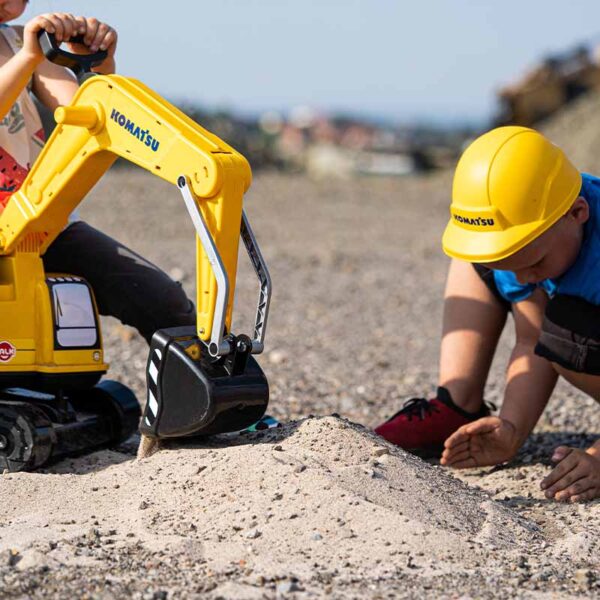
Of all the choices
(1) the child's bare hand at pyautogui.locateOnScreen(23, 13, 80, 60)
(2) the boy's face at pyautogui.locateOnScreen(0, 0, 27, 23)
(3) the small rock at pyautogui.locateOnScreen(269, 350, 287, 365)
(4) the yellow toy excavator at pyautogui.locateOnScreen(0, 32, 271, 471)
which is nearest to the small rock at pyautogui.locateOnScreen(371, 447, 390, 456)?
(4) the yellow toy excavator at pyautogui.locateOnScreen(0, 32, 271, 471)

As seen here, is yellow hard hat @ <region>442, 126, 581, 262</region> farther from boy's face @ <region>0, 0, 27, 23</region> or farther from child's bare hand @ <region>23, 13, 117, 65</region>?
boy's face @ <region>0, 0, 27, 23</region>

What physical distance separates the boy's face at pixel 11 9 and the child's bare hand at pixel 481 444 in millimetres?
2166

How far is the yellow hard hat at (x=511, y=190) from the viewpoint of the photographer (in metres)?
3.58

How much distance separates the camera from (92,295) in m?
3.91

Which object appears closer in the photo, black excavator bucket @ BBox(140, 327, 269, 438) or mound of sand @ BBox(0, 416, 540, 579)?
mound of sand @ BBox(0, 416, 540, 579)

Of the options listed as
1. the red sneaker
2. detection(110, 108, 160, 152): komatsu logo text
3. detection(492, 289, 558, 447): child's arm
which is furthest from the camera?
the red sneaker

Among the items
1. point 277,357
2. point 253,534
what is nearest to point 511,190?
point 253,534

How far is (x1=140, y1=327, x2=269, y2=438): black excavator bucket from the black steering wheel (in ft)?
2.97

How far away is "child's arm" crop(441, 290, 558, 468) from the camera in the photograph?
13.5 feet

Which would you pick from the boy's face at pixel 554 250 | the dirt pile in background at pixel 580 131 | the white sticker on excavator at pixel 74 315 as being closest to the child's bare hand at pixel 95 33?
the white sticker on excavator at pixel 74 315

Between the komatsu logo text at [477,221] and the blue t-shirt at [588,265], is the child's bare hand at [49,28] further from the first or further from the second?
the blue t-shirt at [588,265]

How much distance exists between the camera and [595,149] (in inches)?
666

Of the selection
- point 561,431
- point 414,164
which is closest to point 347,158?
point 414,164

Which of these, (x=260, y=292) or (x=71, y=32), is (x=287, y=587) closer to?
(x=260, y=292)
